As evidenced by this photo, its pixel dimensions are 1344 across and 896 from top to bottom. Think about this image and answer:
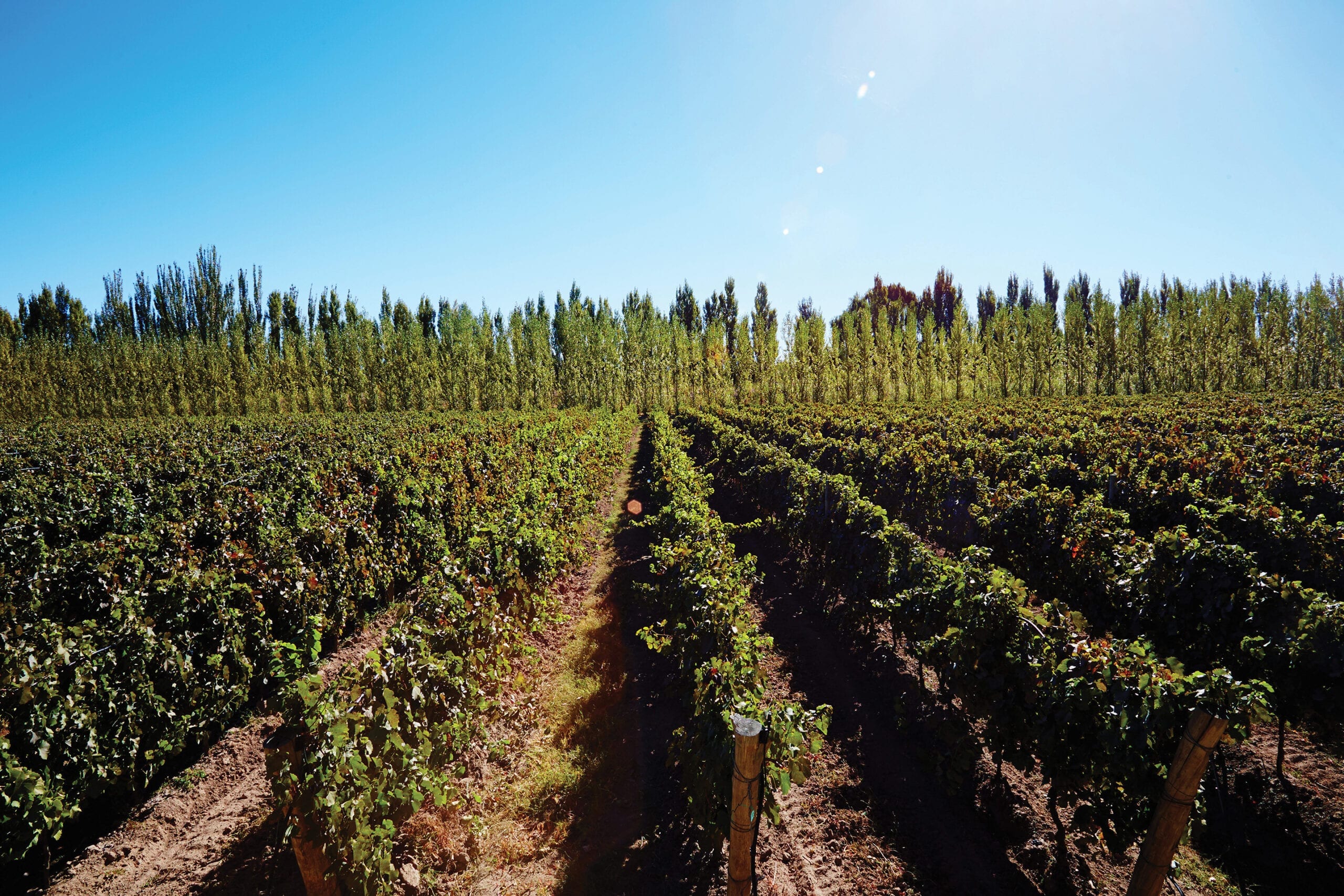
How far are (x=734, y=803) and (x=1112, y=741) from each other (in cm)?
242

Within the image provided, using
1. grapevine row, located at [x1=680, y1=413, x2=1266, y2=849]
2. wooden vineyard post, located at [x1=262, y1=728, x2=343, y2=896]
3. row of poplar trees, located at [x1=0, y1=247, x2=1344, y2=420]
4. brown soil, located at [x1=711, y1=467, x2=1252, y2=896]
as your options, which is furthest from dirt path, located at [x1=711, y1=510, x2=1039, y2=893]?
row of poplar trees, located at [x1=0, y1=247, x2=1344, y2=420]

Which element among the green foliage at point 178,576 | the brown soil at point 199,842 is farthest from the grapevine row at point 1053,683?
the brown soil at point 199,842

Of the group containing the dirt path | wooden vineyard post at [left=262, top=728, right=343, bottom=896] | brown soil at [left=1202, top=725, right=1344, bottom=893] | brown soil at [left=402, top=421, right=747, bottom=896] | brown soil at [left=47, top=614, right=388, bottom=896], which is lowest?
brown soil at [left=1202, top=725, right=1344, bottom=893]

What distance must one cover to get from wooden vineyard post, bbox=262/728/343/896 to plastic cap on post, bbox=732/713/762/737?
2459mm

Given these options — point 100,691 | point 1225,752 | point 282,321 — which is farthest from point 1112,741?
point 282,321

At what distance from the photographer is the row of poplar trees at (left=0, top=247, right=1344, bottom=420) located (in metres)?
43.9

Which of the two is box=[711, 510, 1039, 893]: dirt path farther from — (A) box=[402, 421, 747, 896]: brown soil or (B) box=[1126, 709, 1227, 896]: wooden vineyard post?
(B) box=[1126, 709, 1227, 896]: wooden vineyard post

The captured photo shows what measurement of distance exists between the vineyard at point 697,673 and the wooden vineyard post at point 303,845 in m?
0.02

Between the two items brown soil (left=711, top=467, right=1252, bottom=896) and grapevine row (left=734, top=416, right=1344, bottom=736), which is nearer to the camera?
brown soil (left=711, top=467, right=1252, bottom=896)

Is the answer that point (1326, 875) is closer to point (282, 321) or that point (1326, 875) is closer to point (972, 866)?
point (972, 866)

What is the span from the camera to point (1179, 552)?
18.2 feet

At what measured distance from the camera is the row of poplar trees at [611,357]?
4391 cm

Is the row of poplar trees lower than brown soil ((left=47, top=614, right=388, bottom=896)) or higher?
higher

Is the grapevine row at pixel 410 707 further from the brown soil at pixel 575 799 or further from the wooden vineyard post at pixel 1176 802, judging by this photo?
the wooden vineyard post at pixel 1176 802
